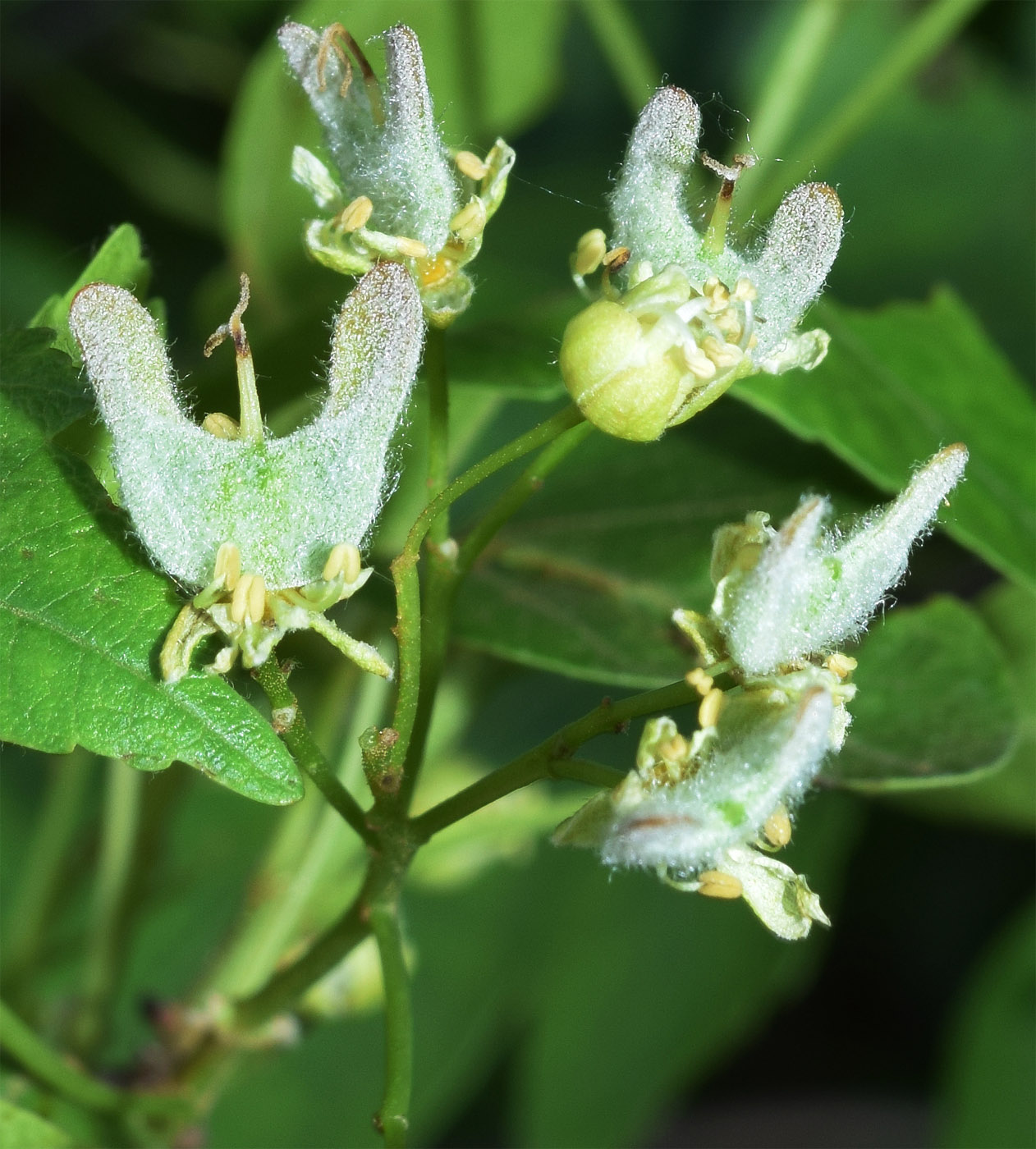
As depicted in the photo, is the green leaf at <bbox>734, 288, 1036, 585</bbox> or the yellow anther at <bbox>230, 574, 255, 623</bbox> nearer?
the yellow anther at <bbox>230, 574, 255, 623</bbox>

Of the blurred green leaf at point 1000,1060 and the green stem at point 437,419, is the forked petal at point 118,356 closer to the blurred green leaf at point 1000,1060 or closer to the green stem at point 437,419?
the green stem at point 437,419

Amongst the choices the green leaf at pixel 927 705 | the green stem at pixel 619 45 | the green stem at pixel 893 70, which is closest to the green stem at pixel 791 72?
the green stem at pixel 893 70

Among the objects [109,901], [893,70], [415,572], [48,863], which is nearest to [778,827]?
[415,572]

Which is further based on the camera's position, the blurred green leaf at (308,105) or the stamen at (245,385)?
the blurred green leaf at (308,105)

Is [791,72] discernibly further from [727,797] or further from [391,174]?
[727,797]

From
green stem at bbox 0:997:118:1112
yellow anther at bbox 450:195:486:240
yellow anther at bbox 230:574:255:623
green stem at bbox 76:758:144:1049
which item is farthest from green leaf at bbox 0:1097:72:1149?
yellow anther at bbox 450:195:486:240

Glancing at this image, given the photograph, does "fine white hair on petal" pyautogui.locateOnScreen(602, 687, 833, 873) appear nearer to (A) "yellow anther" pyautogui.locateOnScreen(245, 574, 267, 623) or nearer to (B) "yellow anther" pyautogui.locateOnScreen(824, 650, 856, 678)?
(B) "yellow anther" pyautogui.locateOnScreen(824, 650, 856, 678)
